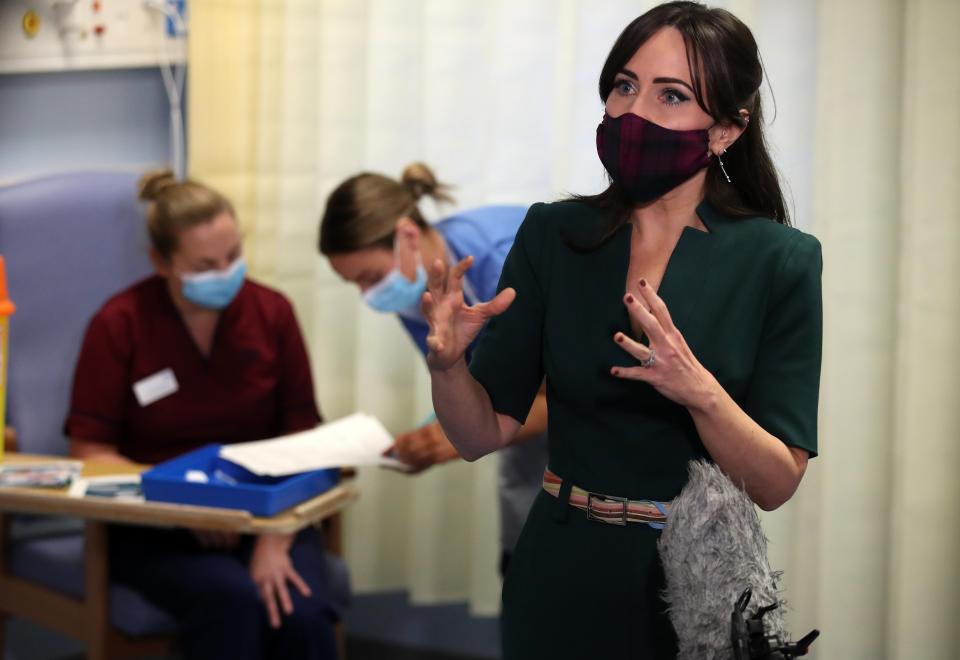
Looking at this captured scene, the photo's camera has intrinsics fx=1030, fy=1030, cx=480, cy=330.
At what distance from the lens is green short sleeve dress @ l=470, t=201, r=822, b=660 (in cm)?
103

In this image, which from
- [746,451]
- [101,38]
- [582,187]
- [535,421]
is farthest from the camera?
[101,38]

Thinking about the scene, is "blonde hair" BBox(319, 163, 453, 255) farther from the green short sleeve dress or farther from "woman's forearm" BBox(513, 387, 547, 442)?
the green short sleeve dress

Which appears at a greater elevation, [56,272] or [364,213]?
[364,213]

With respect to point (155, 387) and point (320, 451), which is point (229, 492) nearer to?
point (320, 451)

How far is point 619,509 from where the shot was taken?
106 centimetres

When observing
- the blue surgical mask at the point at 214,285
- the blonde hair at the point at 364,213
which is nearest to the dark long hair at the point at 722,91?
the blonde hair at the point at 364,213

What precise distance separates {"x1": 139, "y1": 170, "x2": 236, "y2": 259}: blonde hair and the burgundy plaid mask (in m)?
1.51

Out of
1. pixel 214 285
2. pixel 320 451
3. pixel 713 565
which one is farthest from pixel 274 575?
pixel 713 565

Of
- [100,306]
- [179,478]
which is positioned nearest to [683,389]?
[179,478]

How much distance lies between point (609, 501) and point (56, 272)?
6.48 feet

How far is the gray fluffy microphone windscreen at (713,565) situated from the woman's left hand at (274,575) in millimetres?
1298

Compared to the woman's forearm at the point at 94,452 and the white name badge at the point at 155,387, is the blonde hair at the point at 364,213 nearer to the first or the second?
the white name badge at the point at 155,387

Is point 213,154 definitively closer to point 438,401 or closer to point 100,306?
point 100,306

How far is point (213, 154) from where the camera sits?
2.92 m
